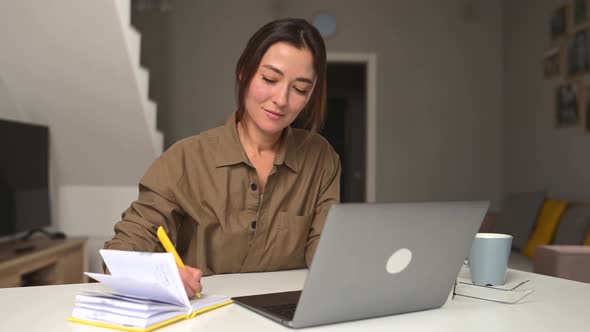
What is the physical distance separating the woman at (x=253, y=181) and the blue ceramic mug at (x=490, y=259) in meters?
0.44

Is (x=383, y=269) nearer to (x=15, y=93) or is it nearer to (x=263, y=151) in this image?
(x=263, y=151)

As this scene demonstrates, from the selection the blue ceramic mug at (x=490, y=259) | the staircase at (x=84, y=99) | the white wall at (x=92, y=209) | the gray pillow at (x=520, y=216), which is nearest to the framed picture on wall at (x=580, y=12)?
the gray pillow at (x=520, y=216)

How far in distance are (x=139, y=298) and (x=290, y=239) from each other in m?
0.55

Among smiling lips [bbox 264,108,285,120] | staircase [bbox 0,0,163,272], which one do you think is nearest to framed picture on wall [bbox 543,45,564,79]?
staircase [bbox 0,0,163,272]

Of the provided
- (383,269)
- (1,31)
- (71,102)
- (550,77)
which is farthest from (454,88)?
(383,269)

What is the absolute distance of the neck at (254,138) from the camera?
1.49m

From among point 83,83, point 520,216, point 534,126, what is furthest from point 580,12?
point 83,83

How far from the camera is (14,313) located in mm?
947

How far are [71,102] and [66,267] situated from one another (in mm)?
909

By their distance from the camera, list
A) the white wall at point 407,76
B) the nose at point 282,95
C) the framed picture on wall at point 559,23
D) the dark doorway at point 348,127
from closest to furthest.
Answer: the nose at point 282,95
the framed picture on wall at point 559,23
the white wall at point 407,76
the dark doorway at point 348,127

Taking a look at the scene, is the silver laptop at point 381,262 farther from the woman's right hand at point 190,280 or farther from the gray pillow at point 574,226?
the gray pillow at point 574,226

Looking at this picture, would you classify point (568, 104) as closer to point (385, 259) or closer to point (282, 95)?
point (282, 95)

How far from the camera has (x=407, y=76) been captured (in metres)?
5.56

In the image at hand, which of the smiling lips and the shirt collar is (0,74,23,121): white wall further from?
the smiling lips
